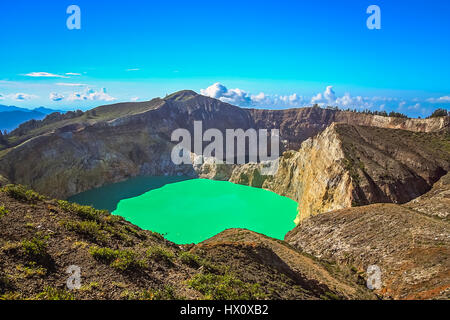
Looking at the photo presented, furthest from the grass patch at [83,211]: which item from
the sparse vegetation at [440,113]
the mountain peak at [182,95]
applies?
the mountain peak at [182,95]

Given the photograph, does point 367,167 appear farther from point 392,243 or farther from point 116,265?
point 116,265

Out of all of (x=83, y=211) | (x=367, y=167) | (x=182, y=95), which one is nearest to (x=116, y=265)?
(x=83, y=211)

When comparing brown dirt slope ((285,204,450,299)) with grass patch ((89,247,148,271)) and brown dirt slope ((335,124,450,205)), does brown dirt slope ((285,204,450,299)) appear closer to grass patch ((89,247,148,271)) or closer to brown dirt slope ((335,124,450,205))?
brown dirt slope ((335,124,450,205))

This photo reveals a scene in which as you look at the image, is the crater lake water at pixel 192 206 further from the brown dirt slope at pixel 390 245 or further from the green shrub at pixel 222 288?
the green shrub at pixel 222 288

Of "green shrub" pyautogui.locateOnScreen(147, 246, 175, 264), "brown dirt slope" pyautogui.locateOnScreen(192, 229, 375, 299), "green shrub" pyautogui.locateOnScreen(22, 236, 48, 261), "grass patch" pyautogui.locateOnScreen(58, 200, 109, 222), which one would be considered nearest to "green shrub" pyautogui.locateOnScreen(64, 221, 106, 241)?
"grass patch" pyautogui.locateOnScreen(58, 200, 109, 222)

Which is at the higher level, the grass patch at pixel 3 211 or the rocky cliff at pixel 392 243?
the grass patch at pixel 3 211
